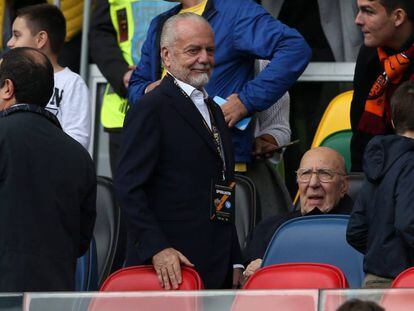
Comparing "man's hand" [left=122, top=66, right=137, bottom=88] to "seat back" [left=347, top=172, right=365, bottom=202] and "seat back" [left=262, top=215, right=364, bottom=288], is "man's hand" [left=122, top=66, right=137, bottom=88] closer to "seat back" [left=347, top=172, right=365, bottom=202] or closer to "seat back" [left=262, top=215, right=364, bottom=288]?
"seat back" [left=347, top=172, right=365, bottom=202]

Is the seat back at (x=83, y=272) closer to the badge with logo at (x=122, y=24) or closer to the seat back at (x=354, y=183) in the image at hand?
the seat back at (x=354, y=183)

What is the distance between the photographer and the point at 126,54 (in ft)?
32.4

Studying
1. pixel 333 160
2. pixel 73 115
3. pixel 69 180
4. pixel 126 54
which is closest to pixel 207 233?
pixel 69 180

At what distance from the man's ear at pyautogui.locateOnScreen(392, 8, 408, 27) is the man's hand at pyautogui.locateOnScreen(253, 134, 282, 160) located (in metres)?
1.02

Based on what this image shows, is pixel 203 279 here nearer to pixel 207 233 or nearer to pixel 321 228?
pixel 207 233

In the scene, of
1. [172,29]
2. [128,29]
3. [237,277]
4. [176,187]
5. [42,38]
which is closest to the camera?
[176,187]

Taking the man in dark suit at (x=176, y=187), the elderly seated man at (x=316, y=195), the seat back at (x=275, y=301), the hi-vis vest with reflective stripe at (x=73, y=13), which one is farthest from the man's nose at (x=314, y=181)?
the hi-vis vest with reflective stripe at (x=73, y=13)

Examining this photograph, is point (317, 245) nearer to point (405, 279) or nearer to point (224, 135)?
point (224, 135)

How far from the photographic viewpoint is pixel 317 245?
287 inches

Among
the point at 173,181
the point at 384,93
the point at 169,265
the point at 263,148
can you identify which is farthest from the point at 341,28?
the point at 169,265

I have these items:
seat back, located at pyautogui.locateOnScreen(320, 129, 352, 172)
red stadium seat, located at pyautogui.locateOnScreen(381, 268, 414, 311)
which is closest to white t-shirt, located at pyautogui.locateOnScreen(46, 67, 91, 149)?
seat back, located at pyautogui.locateOnScreen(320, 129, 352, 172)

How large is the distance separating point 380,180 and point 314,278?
58cm

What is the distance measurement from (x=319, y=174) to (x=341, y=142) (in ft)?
3.91

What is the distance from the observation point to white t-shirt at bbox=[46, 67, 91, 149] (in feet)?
28.1
